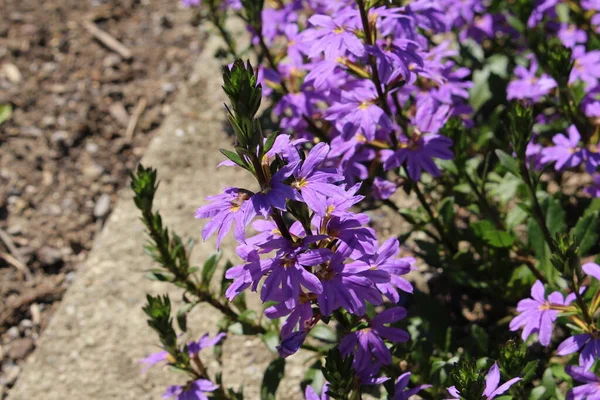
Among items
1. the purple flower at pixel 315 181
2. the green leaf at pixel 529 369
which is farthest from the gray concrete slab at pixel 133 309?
the purple flower at pixel 315 181

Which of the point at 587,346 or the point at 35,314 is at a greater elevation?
the point at 35,314

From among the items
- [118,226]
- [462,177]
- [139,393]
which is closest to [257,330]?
[139,393]

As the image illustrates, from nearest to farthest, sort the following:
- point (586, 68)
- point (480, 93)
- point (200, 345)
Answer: point (200, 345) < point (586, 68) < point (480, 93)

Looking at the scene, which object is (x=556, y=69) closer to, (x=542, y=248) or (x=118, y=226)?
(x=542, y=248)

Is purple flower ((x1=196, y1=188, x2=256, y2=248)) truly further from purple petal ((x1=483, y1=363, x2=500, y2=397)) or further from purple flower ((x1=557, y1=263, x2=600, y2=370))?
purple flower ((x1=557, y1=263, x2=600, y2=370))

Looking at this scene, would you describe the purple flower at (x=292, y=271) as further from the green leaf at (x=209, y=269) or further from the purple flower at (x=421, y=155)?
the green leaf at (x=209, y=269)

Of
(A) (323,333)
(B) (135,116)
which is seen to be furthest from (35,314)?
(A) (323,333)

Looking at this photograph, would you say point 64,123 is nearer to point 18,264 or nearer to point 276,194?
point 18,264

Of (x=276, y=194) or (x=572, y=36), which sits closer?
(x=276, y=194)
